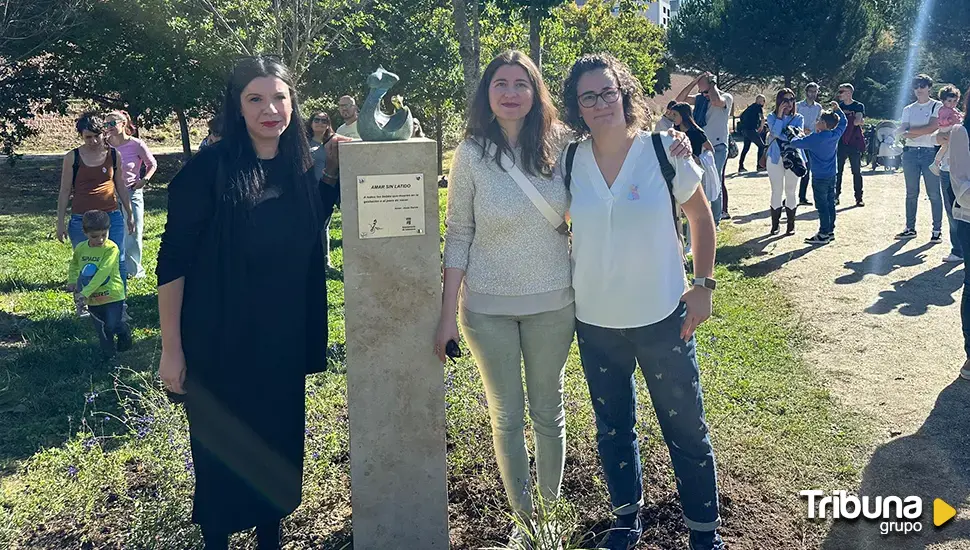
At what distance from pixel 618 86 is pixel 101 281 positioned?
4535 millimetres

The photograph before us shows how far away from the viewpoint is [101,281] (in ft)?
18.9

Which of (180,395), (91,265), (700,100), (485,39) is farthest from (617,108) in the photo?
(485,39)

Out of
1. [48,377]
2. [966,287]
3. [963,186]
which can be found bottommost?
[48,377]

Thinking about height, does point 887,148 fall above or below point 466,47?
below

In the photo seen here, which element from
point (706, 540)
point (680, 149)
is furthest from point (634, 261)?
point (706, 540)

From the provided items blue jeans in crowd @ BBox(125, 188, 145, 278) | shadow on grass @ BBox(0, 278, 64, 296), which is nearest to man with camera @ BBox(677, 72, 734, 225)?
blue jeans in crowd @ BBox(125, 188, 145, 278)

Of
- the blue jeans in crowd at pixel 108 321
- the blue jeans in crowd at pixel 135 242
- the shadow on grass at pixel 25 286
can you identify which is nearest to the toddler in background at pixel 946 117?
the blue jeans in crowd at pixel 108 321

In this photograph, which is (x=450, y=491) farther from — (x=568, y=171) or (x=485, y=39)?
(x=485, y=39)

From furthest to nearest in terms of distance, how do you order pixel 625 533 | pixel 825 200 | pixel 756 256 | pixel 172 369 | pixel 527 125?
1. pixel 825 200
2. pixel 756 256
3. pixel 625 533
4. pixel 527 125
5. pixel 172 369

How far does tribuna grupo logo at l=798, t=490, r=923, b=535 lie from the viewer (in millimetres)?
3445

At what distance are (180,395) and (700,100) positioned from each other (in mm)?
8794

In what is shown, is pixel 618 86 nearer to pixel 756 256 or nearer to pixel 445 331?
pixel 445 331

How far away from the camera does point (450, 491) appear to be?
3.77 meters

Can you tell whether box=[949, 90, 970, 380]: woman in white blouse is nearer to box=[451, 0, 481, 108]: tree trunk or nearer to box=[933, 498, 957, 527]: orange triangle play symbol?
Answer: box=[933, 498, 957, 527]: orange triangle play symbol
